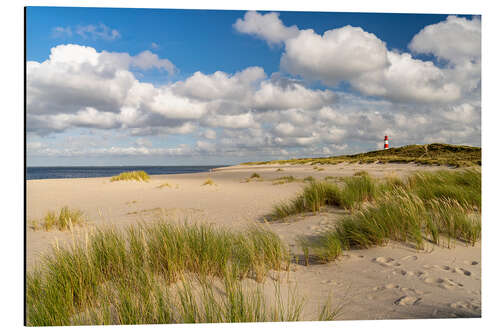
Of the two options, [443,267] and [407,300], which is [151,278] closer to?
[407,300]

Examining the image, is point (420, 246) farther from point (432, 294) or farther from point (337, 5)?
point (337, 5)

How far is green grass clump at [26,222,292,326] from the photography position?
2.13m

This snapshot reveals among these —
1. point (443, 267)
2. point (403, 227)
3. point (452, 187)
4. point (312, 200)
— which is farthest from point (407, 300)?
point (312, 200)

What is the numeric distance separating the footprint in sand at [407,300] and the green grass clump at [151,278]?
0.91 meters

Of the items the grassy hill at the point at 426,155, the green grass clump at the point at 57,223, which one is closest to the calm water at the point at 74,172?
the green grass clump at the point at 57,223

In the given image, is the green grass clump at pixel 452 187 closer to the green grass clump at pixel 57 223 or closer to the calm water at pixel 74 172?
the calm water at pixel 74 172

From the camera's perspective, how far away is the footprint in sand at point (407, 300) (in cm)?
231

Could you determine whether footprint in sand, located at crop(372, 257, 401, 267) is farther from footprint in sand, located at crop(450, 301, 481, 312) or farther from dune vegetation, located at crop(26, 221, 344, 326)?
dune vegetation, located at crop(26, 221, 344, 326)

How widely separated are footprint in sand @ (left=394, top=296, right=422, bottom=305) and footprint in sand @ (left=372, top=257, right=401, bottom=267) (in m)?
0.63

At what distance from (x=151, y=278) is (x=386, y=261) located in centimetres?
236

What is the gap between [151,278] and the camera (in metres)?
2.36

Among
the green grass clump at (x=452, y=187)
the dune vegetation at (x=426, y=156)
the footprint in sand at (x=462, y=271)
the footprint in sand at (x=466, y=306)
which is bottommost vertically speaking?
the footprint in sand at (x=466, y=306)

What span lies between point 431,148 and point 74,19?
1256 centimetres

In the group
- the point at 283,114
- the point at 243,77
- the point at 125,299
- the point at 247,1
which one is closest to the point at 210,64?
the point at 243,77
